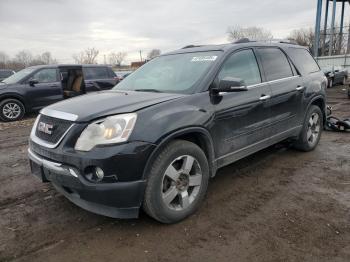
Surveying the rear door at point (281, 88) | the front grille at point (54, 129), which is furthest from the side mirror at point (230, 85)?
the front grille at point (54, 129)

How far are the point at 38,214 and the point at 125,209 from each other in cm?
124

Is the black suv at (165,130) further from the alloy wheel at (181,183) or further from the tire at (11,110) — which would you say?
the tire at (11,110)

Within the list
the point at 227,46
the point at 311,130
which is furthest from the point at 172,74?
the point at 311,130

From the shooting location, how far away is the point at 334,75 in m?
19.2

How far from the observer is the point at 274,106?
445 cm

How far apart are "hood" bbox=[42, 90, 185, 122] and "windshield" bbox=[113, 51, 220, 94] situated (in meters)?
0.28

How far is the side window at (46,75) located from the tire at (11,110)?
0.99 metres

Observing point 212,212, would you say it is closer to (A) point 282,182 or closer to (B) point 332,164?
(A) point 282,182

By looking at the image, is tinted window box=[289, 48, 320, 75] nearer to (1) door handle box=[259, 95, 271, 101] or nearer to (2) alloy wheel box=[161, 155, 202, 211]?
(1) door handle box=[259, 95, 271, 101]

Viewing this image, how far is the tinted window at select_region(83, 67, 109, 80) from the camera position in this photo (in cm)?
1188

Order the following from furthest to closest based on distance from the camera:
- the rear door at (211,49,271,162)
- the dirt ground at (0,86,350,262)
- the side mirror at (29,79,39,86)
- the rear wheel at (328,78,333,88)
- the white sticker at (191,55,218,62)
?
the rear wheel at (328,78,333,88)
the side mirror at (29,79,39,86)
the white sticker at (191,55,218,62)
the rear door at (211,49,271,162)
the dirt ground at (0,86,350,262)

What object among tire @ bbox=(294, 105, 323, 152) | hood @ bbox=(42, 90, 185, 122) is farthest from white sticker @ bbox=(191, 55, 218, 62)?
tire @ bbox=(294, 105, 323, 152)

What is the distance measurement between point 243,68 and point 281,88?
78 cm

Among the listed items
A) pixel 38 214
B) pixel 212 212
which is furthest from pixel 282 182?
pixel 38 214
